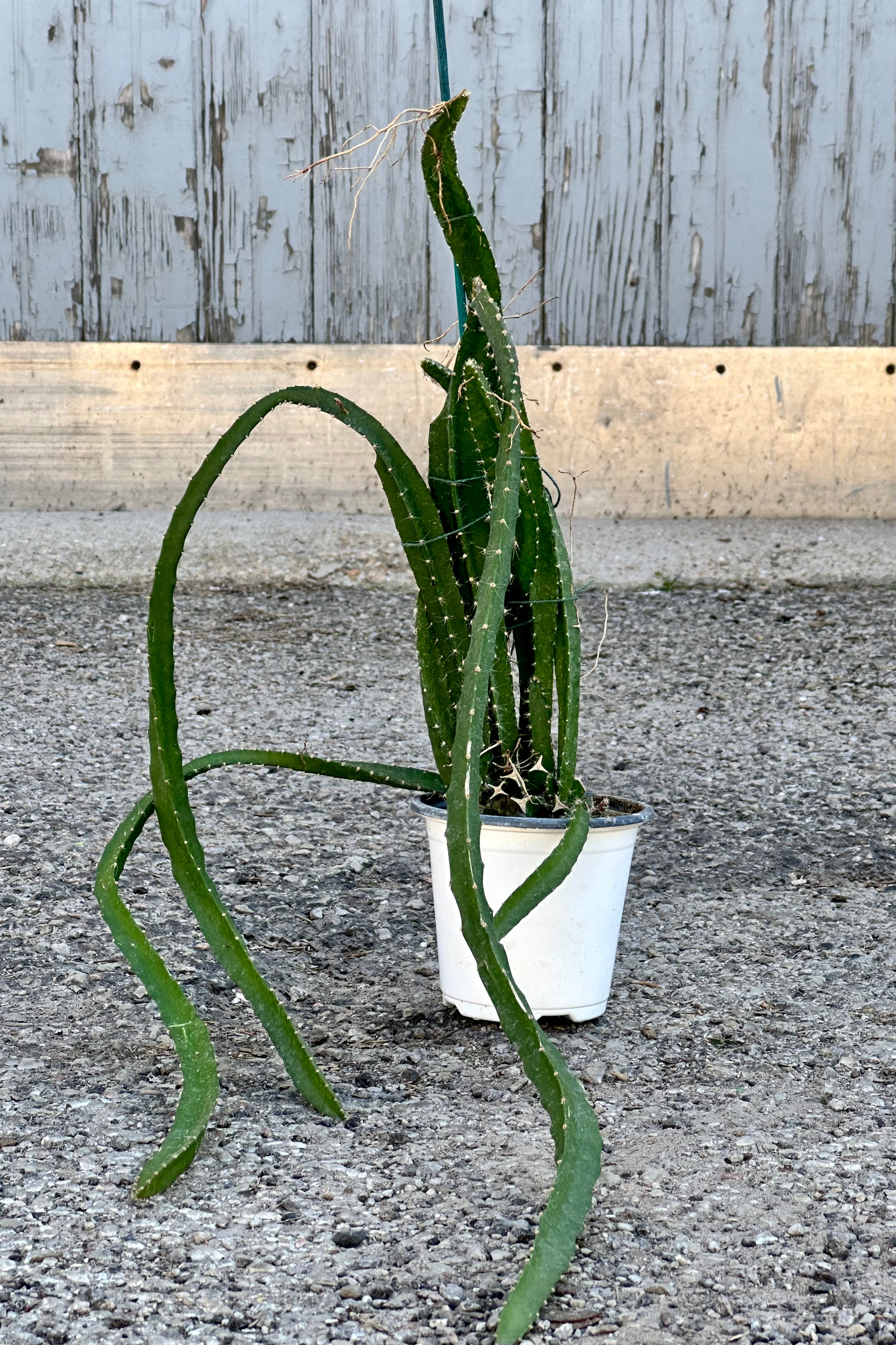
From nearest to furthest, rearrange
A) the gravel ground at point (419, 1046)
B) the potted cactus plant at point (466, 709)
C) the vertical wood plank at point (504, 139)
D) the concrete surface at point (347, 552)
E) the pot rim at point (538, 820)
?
the gravel ground at point (419, 1046) < the potted cactus plant at point (466, 709) < the pot rim at point (538, 820) < the concrete surface at point (347, 552) < the vertical wood plank at point (504, 139)

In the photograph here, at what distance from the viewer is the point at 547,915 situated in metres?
1.50

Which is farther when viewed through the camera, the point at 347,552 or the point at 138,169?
the point at 138,169

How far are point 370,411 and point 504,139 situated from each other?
88 cm

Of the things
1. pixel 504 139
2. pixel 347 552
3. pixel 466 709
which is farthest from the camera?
pixel 504 139

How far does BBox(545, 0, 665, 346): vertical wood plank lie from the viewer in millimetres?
3748

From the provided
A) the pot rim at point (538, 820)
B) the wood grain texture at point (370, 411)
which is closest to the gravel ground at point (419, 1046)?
the pot rim at point (538, 820)

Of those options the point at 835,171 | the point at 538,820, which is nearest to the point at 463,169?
the point at 835,171

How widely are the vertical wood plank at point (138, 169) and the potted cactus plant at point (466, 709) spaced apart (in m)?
2.52

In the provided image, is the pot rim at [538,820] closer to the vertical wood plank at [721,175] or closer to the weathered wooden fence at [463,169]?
the weathered wooden fence at [463,169]

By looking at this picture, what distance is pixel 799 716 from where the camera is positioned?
2803mm

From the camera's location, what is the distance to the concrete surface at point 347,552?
11.8 feet

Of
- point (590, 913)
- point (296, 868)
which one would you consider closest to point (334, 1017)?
point (590, 913)

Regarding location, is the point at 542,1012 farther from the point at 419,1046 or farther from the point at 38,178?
the point at 38,178

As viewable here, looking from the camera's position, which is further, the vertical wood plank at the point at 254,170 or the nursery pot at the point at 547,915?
the vertical wood plank at the point at 254,170
